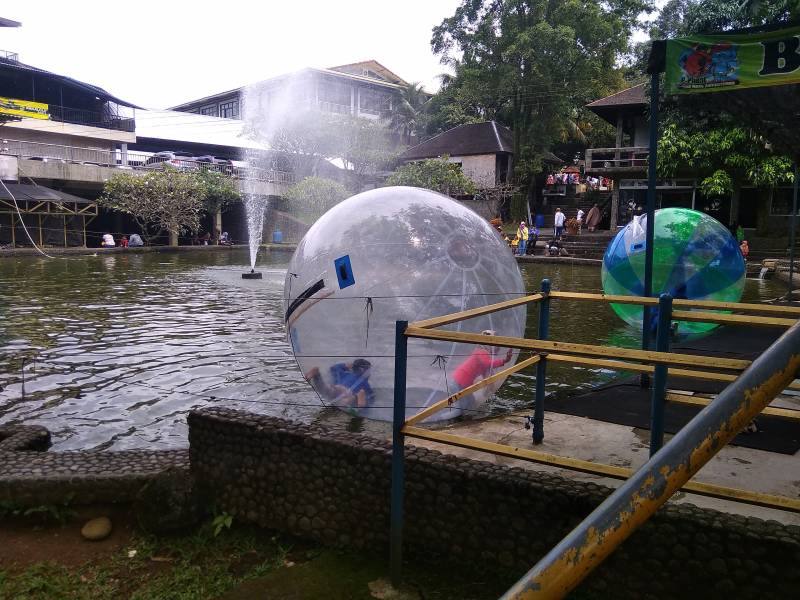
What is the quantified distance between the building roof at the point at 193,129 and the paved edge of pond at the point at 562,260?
84.4ft

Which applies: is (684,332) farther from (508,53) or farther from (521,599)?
(508,53)

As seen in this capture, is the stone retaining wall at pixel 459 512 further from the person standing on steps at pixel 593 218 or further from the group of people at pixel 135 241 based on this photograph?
the person standing on steps at pixel 593 218

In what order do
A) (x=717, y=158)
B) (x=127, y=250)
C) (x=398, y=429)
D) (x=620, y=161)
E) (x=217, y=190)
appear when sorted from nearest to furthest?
1. (x=398, y=429)
2. (x=717, y=158)
3. (x=620, y=161)
4. (x=127, y=250)
5. (x=217, y=190)

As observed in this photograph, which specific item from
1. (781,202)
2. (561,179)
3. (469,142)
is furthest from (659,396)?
(561,179)

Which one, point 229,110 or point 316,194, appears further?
point 229,110

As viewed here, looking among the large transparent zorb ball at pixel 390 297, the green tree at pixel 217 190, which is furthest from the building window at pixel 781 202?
the green tree at pixel 217 190

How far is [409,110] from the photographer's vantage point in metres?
50.0

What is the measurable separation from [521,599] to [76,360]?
9195 mm

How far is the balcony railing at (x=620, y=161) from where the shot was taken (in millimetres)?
30453

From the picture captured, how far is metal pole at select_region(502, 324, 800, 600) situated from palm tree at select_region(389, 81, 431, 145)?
1978 inches

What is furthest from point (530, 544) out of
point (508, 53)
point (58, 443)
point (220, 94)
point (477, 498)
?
point (220, 94)

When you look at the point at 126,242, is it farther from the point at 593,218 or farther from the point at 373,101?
the point at 373,101

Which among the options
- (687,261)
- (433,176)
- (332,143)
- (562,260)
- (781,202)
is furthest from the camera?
(332,143)

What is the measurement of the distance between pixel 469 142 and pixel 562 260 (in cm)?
1888
